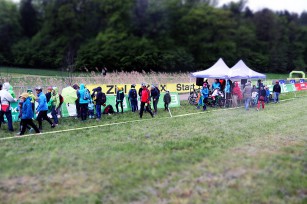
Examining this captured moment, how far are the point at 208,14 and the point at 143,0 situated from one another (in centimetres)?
679

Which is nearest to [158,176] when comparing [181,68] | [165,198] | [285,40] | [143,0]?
[165,198]

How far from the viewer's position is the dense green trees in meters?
27.5

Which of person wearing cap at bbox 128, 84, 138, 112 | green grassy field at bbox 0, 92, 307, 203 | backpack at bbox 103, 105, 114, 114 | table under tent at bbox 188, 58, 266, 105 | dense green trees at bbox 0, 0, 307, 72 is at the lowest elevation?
green grassy field at bbox 0, 92, 307, 203

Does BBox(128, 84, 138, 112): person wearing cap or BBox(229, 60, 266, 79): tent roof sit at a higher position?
BBox(229, 60, 266, 79): tent roof

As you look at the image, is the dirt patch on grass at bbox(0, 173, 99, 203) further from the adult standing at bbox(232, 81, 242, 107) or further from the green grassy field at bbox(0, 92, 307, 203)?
the adult standing at bbox(232, 81, 242, 107)

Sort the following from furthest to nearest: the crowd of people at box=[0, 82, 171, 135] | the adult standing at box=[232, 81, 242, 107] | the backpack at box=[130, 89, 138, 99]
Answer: the adult standing at box=[232, 81, 242, 107]
the backpack at box=[130, 89, 138, 99]
the crowd of people at box=[0, 82, 171, 135]

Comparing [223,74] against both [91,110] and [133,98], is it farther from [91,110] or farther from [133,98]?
[91,110]

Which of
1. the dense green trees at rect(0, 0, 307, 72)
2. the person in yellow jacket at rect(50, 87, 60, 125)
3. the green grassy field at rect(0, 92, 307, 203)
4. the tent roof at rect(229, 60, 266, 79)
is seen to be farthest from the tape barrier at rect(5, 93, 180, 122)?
the dense green trees at rect(0, 0, 307, 72)

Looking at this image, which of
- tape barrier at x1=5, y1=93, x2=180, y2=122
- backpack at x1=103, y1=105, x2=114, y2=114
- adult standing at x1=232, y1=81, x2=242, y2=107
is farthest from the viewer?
adult standing at x1=232, y1=81, x2=242, y2=107

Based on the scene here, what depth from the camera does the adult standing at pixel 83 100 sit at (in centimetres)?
1366

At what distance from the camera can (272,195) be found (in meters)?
5.54

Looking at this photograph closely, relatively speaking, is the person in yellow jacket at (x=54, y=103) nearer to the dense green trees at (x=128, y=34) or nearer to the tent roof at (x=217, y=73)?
the tent roof at (x=217, y=73)

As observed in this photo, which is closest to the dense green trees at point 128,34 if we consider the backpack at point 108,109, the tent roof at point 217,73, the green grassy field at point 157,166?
the tent roof at point 217,73

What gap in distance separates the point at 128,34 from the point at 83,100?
1716 centimetres
